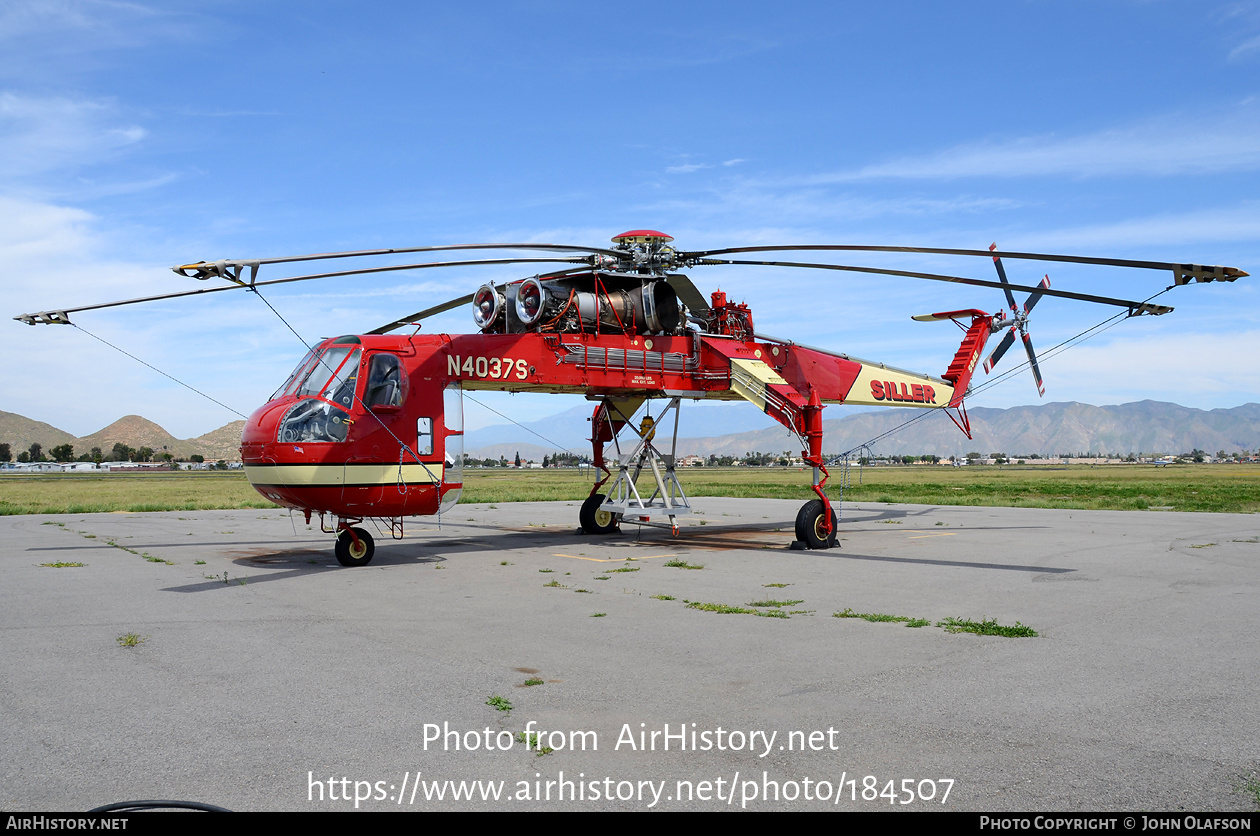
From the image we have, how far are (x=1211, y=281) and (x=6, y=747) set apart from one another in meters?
13.6

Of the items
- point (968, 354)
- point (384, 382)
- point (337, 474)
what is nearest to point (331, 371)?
point (384, 382)

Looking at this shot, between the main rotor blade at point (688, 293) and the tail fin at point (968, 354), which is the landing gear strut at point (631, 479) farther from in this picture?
the tail fin at point (968, 354)

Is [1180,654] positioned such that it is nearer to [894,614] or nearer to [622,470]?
[894,614]

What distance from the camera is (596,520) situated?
20797 mm

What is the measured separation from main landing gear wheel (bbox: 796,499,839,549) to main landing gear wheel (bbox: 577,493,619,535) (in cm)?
527

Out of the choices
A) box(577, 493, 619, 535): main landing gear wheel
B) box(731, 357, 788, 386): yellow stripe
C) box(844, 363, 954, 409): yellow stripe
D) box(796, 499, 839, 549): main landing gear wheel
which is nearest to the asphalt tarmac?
box(796, 499, 839, 549): main landing gear wheel

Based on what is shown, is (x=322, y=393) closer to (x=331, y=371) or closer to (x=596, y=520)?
(x=331, y=371)

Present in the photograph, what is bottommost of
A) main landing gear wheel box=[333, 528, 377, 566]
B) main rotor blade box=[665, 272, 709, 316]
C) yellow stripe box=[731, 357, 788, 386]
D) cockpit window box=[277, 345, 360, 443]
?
main landing gear wheel box=[333, 528, 377, 566]

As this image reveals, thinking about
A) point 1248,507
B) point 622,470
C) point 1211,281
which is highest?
point 1211,281

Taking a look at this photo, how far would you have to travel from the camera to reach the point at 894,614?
9.88 meters

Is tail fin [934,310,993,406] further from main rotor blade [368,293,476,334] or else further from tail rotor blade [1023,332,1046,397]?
main rotor blade [368,293,476,334]

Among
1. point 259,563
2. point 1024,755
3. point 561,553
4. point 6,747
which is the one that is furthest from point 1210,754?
point 259,563

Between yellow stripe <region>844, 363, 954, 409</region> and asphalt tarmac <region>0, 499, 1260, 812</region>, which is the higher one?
yellow stripe <region>844, 363, 954, 409</region>

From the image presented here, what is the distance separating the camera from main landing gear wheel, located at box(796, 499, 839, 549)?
56.0 feet
